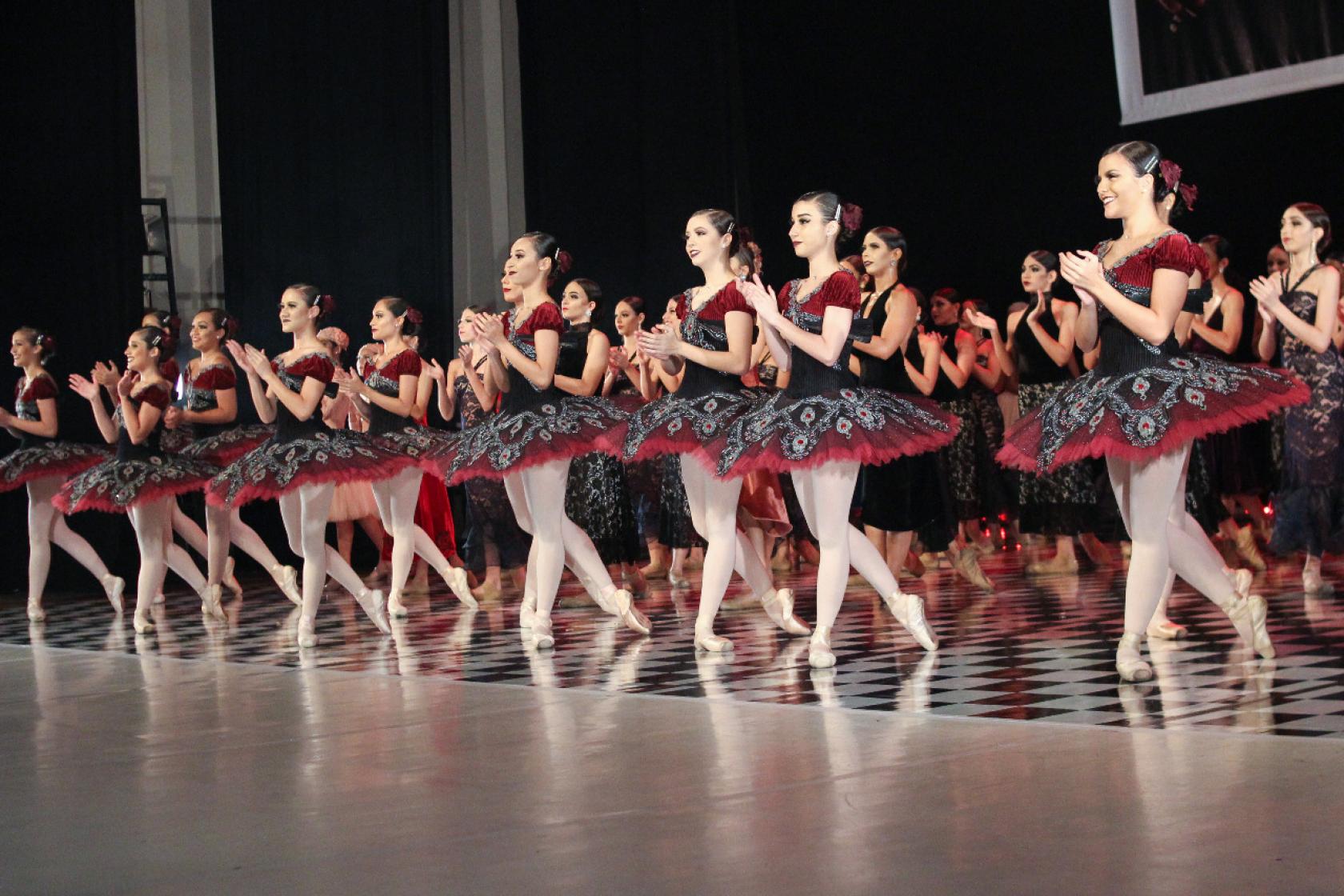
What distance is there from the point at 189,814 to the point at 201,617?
499cm

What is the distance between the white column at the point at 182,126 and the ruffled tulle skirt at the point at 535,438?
19.5 ft

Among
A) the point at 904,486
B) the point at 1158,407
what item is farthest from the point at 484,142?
the point at 1158,407

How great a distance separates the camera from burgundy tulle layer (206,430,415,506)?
6.26 meters

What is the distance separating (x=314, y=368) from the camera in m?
6.43

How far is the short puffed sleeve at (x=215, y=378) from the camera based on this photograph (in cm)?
759

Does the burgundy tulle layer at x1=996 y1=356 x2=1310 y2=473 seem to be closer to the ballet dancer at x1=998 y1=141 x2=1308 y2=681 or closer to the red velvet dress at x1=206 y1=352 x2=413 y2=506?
the ballet dancer at x1=998 y1=141 x2=1308 y2=681

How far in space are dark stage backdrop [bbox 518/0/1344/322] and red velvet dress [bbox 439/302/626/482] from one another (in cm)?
451

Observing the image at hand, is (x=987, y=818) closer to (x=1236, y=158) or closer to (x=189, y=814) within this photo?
(x=189, y=814)

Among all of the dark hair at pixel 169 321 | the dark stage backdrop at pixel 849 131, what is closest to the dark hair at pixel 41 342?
the dark hair at pixel 169 321

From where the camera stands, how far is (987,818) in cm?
286

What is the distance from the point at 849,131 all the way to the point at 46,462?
200 inches

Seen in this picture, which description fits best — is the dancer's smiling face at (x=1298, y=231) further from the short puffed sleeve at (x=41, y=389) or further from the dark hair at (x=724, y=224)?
the short puffed sleeve at (x=41, y=389)

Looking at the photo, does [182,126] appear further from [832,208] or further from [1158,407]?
[1158,407]

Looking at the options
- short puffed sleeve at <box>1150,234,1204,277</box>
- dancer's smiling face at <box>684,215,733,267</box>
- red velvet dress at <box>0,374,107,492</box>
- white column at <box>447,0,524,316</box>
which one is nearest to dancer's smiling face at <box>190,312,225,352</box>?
red velvet dress at <box>0,374,107,492</box>
